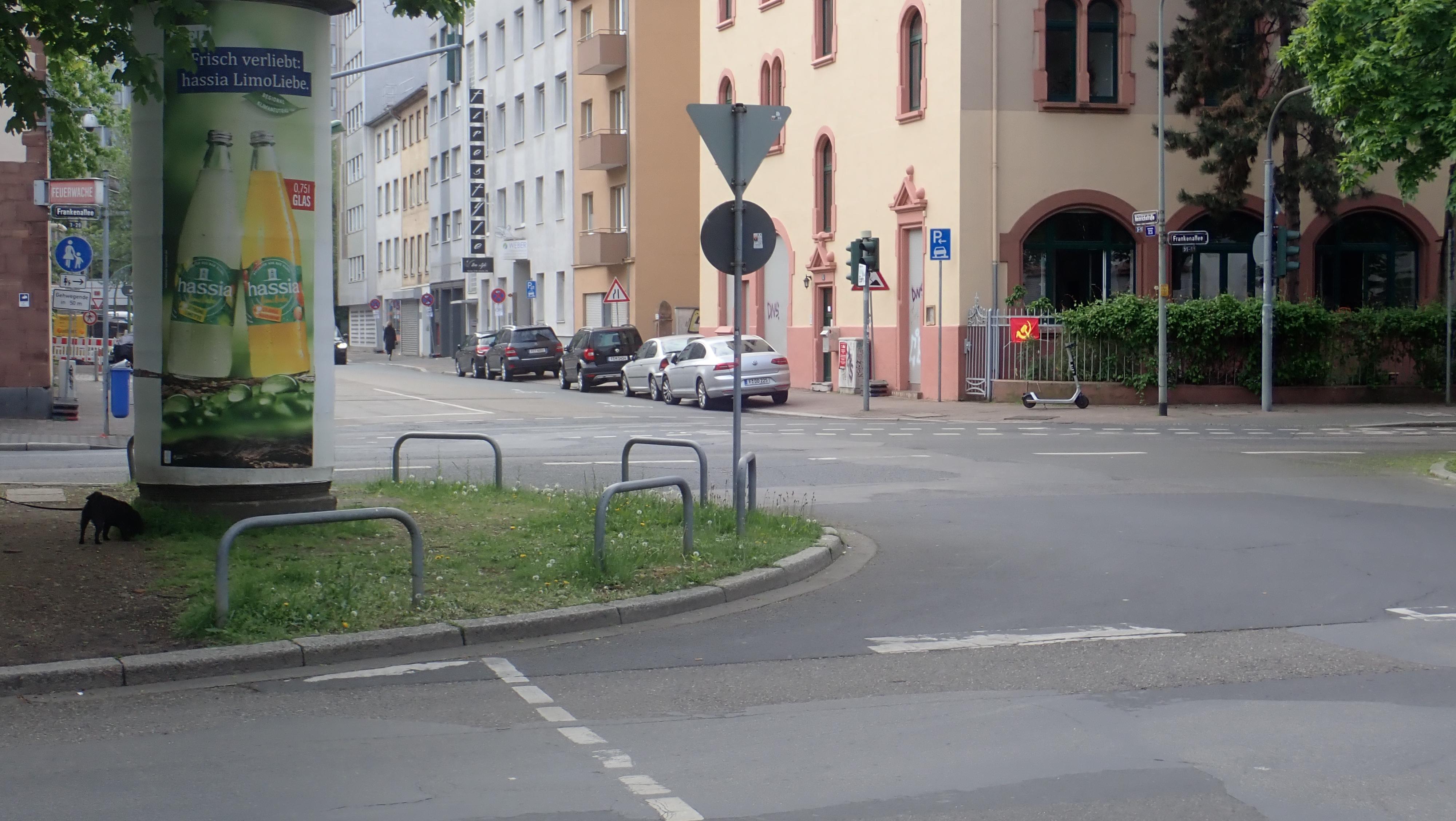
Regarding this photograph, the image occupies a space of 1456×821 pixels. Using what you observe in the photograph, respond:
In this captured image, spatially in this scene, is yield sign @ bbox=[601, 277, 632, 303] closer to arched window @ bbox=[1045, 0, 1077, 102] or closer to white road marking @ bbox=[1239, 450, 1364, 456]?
arched window @ bbox=[1045, 0, 1077, 102]

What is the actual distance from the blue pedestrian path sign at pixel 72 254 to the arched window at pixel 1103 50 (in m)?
19.8

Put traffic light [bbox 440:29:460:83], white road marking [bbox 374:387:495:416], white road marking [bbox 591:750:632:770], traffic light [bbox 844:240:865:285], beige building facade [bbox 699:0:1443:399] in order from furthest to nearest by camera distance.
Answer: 1. beige building facade [bbox 699:0:1443:399]
2. white road marking [bbox 374:387:495:416]
3. traffic light [bbox 844:240:865:285]
4. traffic light [bbox 440:29:460:83]
5. white road marking [bbox 591:750:632:770]

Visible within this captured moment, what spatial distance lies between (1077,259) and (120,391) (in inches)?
743

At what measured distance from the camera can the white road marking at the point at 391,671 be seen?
24.0 ft


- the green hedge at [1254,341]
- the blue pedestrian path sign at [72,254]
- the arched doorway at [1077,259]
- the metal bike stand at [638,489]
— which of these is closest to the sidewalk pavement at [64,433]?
the blue pedestrian path sign at [72,254]

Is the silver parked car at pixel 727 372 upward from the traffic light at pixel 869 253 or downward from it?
downward

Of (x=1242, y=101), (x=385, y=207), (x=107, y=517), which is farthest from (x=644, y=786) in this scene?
(x=385, y=207)

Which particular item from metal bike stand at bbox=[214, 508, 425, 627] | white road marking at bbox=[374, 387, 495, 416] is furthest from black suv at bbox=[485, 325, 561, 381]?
metal bike stand at bbox=[214, 508, 425, 627]

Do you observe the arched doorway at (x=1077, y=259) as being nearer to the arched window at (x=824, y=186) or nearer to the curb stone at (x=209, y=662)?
the arched window at (x=824, y=186)

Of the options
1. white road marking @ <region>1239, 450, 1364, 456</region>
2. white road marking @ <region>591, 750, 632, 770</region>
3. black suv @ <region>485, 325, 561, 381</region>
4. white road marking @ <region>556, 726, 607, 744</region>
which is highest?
black suv @ <region>485, 325, 561, 381</region>

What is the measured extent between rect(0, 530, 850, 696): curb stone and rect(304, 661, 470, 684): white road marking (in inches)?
9.1

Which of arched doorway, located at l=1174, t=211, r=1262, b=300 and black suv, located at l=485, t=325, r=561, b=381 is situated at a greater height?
arched doorway, located at l=1174, t=211, r=1262, b=300

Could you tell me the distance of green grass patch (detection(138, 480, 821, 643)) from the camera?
320 inches

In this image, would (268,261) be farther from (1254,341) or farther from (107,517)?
(1254,341)
